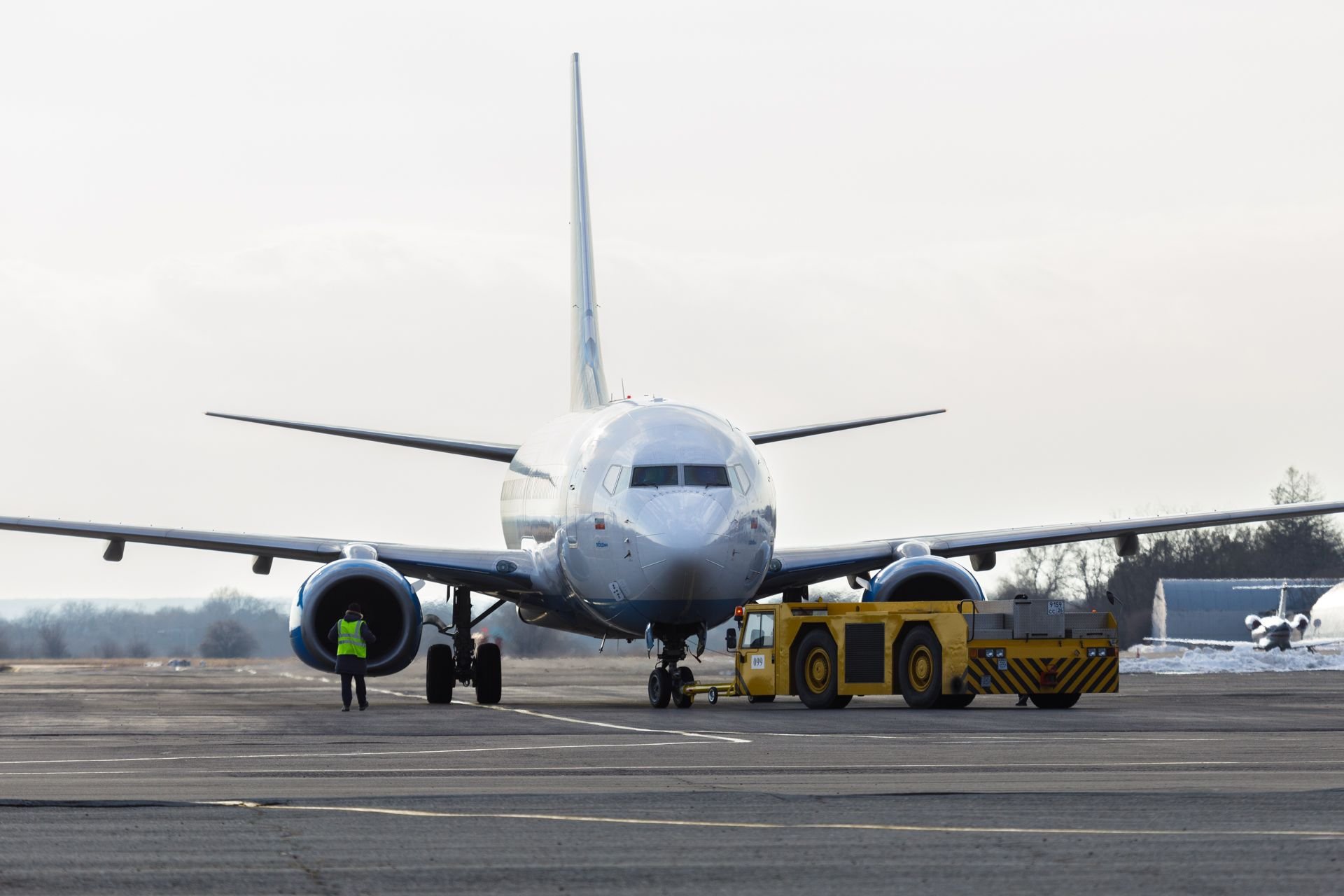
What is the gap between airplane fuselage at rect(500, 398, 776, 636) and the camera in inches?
951

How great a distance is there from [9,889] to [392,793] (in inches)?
176

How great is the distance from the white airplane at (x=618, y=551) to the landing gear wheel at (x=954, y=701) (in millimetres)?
2782

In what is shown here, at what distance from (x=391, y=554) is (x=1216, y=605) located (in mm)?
74287

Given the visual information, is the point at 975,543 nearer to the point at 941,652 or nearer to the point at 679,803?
the point at 941,652

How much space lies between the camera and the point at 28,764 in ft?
49.7

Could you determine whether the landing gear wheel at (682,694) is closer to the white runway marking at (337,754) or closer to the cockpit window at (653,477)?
the cockpit window at (653,477)

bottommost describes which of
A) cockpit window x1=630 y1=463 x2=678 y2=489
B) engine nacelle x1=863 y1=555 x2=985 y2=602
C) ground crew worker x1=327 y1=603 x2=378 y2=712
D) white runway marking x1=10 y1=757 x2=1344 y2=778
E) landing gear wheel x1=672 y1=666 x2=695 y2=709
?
white runway marking x1=10 y1=757 x2=1344 y2=778

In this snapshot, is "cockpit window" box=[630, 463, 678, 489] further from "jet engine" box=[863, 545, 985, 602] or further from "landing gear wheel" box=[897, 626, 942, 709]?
"jet engine" box=[863, 545, 985, 602]

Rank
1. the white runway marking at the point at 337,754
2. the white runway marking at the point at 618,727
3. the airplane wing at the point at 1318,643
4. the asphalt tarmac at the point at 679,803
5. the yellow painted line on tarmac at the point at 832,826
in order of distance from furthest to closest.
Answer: the airplane wing at the point at 1318,643, the white runway marking at the point at 618,727, the white runway marking at the point at 337,754, the yellow painted line on tarmac at the point at 832,826, the asphalt tarmac at the point at 679,803

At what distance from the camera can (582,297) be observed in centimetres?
3609

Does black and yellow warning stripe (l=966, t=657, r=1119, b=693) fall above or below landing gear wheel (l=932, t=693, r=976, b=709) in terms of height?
above

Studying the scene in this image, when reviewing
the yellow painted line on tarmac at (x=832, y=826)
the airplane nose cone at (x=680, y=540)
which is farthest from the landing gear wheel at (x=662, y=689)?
the yellow painted line on tarmac at (x=832, y=826)

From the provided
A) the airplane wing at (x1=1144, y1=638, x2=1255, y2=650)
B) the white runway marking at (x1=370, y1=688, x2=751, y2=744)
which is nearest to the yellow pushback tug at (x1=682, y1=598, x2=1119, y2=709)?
the white runway marking at (x1=370, y1=688, x2=751, y2=744)

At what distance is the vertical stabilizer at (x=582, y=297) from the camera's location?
1355 inches
